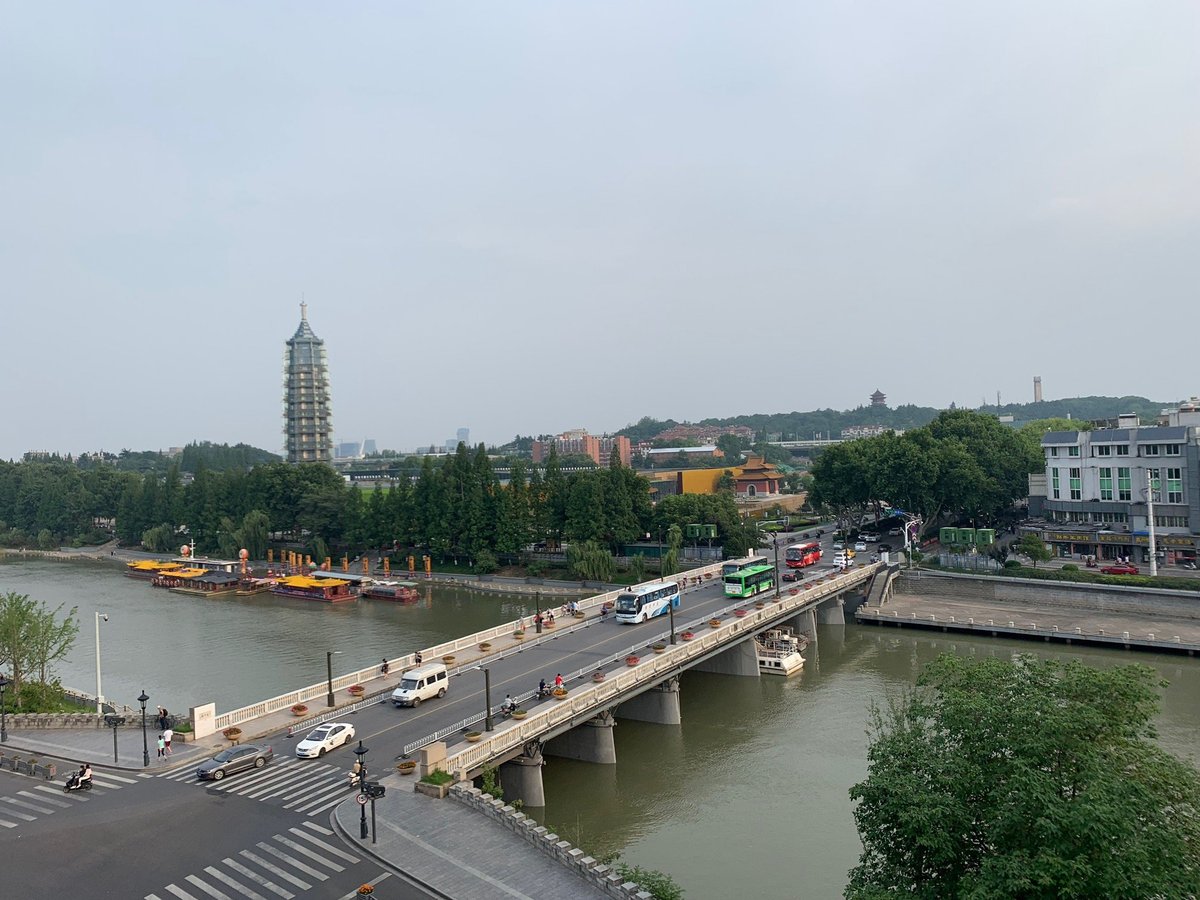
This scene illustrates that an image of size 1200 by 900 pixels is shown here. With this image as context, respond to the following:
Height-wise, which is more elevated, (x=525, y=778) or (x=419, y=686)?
(x=419, y=686)

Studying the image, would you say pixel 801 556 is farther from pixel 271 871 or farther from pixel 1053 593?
pixel 271 871

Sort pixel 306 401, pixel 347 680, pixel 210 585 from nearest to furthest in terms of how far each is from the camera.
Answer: pixel 347 680 → pixel 210 585 → pixel 306 401

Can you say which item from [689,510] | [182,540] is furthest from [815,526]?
[182,540]

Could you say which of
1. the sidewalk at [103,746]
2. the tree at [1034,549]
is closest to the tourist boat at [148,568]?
the sidewalk at [103,746]

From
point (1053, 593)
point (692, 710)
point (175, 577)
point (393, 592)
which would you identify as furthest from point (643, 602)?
point (175, 577)

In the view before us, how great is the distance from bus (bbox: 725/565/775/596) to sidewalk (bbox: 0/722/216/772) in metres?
34.9

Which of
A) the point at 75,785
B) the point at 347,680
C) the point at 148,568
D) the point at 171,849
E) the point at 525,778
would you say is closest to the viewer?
the point at 171,849

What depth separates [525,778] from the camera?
31469mm

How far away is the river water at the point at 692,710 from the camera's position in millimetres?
28641

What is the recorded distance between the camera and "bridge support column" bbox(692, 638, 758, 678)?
4919 cm

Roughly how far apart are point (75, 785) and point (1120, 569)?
6608 centimetres

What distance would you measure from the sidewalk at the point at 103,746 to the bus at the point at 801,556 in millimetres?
Answer: 49026

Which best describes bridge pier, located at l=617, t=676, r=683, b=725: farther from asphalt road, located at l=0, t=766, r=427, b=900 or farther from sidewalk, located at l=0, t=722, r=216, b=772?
asphalt road, located at l=0, t=766, r=427, b=900

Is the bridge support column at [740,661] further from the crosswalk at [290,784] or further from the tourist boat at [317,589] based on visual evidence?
the tourist boat at [317,589]
